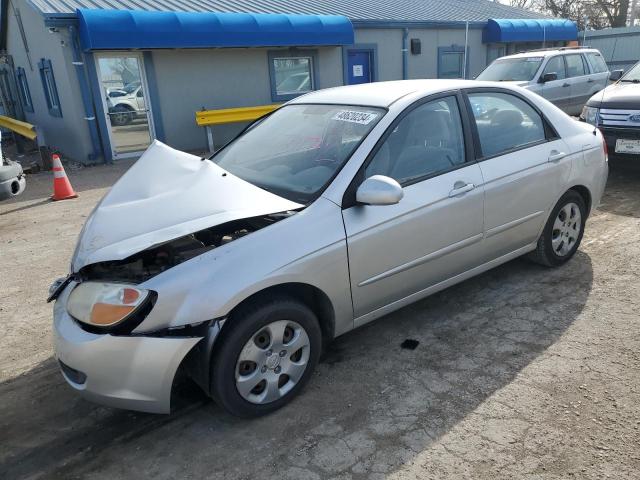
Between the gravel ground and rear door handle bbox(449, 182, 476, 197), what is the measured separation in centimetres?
95

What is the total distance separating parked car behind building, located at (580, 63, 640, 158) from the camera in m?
6.58

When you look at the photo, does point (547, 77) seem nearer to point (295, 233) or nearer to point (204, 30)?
point (204, 30)

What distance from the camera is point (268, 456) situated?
8.39 ft

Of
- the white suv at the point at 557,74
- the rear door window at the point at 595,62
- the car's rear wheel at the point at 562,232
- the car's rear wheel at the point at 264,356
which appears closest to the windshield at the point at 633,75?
the white suv at the point at 557,74

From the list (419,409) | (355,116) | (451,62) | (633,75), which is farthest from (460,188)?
(451,62)

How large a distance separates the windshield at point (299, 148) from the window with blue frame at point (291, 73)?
10210 mm

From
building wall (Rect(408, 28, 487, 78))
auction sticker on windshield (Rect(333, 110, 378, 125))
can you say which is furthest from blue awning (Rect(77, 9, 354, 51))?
auction sticker on windshield (Rect(333, 110, 378, 125))

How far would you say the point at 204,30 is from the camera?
1134 cm

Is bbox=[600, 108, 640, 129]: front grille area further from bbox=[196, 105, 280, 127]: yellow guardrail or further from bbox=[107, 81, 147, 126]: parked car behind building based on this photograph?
bbox=[107, 81, 147, 126]: parked car behind building

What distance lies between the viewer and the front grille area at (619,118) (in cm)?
657

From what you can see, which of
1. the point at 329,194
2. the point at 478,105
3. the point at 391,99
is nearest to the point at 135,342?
the point at 329,194

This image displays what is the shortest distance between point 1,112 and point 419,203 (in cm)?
2136

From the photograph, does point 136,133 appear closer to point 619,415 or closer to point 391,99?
point 391,99

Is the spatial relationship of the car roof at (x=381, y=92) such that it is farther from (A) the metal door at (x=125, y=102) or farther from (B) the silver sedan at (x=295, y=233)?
(A) the metal door at (x=125, y=102)
